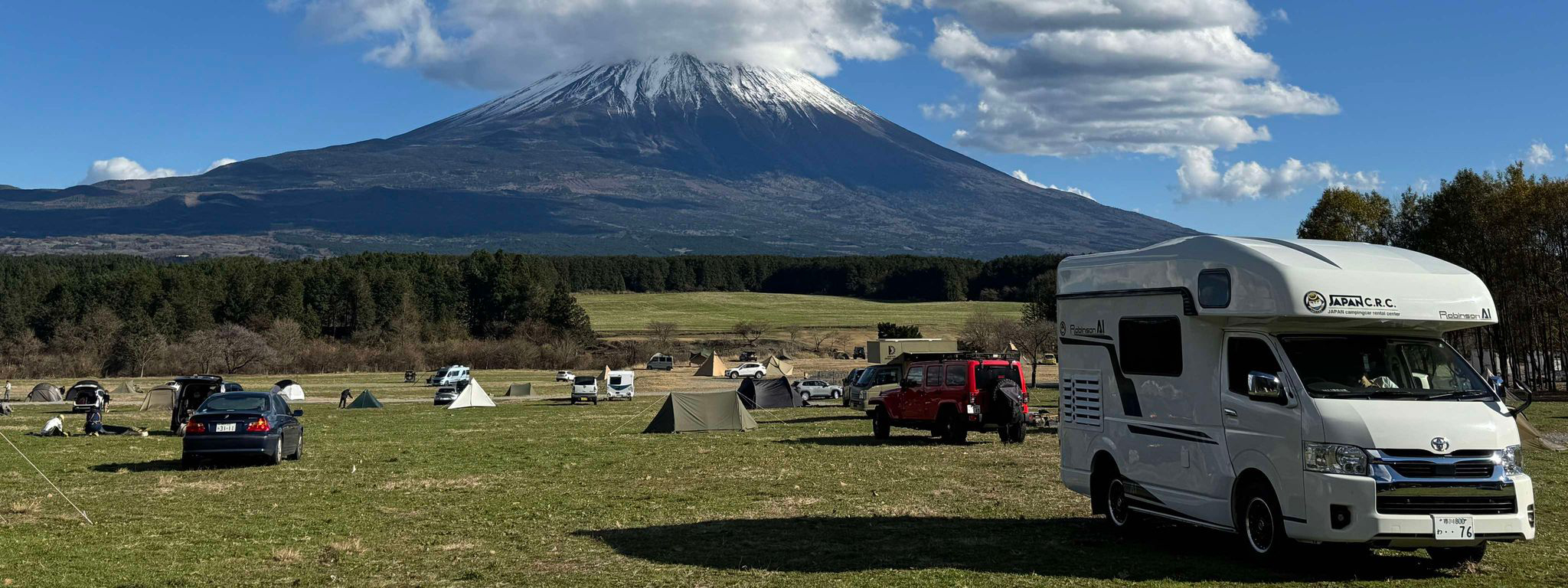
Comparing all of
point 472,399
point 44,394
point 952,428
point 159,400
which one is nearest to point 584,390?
point 472,399

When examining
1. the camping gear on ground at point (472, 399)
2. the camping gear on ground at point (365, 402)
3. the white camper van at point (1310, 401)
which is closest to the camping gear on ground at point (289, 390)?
the camping gear on ground at point (365, 402)

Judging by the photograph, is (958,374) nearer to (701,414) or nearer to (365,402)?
(701,414)

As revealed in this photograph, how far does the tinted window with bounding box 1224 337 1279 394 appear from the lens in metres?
11.2

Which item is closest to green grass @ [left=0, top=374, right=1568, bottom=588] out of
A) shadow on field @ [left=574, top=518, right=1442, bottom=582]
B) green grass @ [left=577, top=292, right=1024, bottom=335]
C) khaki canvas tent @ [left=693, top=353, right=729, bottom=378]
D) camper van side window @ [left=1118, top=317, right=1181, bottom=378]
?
shadow on field @ [left=574, top=518, right=1442, bottom=582]

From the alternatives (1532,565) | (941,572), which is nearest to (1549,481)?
(1532,565)

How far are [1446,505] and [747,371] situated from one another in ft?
224

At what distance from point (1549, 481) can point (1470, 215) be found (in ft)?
133

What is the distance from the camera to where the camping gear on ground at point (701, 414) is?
104 feet

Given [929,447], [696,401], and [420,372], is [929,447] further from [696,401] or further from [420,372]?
[420,372]

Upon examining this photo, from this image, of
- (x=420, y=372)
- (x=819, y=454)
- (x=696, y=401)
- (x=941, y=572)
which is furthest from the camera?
(x=420, y=372)

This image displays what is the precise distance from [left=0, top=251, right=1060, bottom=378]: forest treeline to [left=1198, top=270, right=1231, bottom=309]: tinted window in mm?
74952

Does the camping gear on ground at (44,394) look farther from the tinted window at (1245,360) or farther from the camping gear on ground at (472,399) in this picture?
the tinted window at (1245,360)

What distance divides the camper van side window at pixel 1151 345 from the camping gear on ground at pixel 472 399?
3833cm

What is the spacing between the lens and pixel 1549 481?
18078 millimetres
